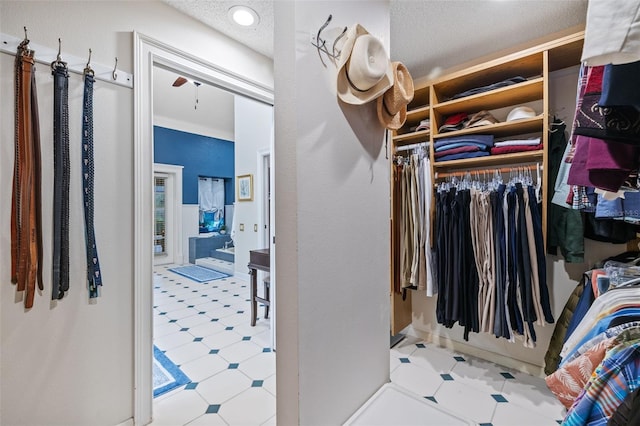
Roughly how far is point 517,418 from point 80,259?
8.47 feet

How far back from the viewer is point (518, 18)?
1.79 meters

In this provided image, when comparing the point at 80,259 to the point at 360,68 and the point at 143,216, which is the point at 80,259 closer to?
the point at 143,216

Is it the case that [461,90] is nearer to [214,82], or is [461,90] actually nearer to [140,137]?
[214,82]

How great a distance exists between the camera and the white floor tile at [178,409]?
1.67m

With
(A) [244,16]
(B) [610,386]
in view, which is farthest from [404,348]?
(A) [244,16]

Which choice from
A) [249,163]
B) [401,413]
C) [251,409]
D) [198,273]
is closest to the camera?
[401,413]

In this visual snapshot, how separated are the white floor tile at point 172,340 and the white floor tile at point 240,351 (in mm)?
441

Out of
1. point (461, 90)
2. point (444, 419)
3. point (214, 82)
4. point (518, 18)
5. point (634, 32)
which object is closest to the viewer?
point (634, 32)

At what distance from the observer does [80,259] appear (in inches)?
55.2

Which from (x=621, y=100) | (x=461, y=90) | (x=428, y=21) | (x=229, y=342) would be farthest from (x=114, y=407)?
(x=461, y=90)

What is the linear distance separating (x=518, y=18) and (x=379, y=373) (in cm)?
225

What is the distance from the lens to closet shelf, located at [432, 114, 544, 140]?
1872mm

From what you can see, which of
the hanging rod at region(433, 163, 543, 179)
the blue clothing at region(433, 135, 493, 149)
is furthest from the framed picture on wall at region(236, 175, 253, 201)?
the blue clothing at region(433, 135, 493, 149)

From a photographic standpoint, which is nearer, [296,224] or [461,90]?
[296,224]
